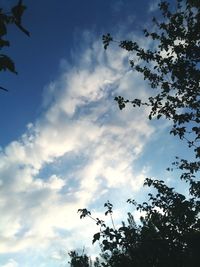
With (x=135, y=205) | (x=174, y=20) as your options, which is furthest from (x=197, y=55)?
(x=135, y=205)

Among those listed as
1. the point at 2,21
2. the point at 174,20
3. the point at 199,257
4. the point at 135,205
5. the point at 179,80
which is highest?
the point at 174,20

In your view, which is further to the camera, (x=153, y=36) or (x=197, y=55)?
(x=153, y=36)

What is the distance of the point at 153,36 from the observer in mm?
12984

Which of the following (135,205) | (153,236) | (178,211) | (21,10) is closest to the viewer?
(21,10)

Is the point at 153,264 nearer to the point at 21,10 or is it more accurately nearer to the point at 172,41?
the point at 21,10

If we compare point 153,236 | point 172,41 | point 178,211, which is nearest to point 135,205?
point 178,211

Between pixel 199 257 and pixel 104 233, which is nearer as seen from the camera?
pixel 199 257

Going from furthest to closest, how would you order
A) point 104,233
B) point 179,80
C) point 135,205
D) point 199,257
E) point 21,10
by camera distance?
point 179,80, point 135,205, point 104,233, point 199,257, point 21,10

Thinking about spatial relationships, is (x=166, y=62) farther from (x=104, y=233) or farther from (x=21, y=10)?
(x=21, y=10)

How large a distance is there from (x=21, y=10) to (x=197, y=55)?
10.4m

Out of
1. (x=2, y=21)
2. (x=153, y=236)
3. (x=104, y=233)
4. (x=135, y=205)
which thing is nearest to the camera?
(x=2, y=21)

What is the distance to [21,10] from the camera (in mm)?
2357

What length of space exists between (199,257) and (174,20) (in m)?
9.68

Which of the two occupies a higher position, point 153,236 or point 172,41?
point 172,41
